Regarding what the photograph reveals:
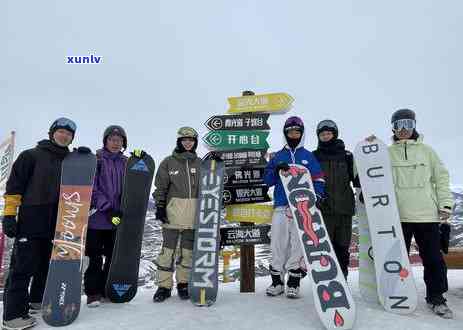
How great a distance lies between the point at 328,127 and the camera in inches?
175

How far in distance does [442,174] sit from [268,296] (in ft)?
8.38

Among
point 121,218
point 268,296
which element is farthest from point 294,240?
point 121,218

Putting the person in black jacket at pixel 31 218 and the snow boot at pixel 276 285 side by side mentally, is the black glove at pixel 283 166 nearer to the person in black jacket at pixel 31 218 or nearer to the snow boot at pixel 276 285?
the snow boot at pixel 276 285

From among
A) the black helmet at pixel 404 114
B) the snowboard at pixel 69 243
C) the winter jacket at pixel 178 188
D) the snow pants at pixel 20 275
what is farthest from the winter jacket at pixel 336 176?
the snow pants at pixel 20 275

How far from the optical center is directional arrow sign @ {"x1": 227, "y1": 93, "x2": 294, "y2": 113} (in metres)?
5.09

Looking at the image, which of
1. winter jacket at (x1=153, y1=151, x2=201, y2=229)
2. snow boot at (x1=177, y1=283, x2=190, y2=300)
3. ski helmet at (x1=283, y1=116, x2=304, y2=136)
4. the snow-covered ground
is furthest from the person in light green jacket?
snow boot at (x1=177, y1=283, x2=190, y2=300)

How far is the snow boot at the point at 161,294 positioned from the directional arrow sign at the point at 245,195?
149 centimetres

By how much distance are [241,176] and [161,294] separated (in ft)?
6.43

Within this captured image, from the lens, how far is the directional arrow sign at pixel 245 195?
5023mm

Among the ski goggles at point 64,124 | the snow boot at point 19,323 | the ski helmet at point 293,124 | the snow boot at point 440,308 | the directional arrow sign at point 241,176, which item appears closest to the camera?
the snow boot at point 19,323

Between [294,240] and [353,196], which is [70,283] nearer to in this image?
[294,240]

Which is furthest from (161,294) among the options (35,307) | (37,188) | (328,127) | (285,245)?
(328,127)

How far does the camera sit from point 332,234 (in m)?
4.21

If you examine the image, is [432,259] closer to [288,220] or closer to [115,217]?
[288,220]
